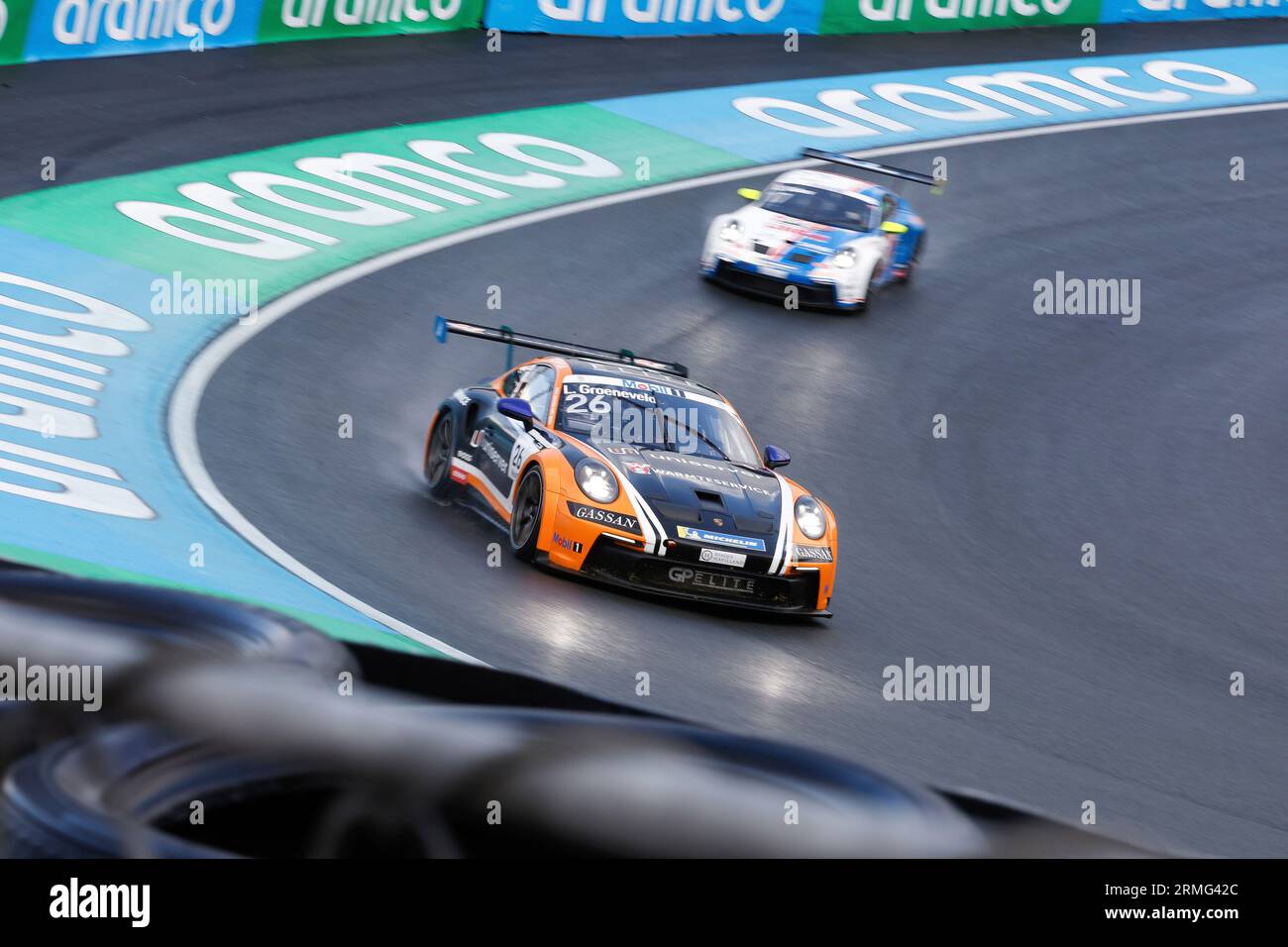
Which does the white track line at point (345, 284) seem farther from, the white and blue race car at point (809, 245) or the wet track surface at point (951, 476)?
the white and blue race car at point (809, 245)

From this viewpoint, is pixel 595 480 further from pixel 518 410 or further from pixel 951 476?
pixel 951 476

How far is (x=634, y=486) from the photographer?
9.95 metres

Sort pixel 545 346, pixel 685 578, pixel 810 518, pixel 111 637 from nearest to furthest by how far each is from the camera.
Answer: pixel 111 637 → pixel 685 578 → pixel 810 518 → pixel 545 346

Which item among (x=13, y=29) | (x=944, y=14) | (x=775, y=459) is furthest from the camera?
(x=944, y=14)

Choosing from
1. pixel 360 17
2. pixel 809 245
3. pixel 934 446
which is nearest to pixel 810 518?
pixel 934 446

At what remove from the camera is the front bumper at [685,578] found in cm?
973

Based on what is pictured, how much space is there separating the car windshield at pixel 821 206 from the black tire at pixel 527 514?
27.2ft

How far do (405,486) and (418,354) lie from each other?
130 inches

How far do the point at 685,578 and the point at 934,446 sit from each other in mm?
5002

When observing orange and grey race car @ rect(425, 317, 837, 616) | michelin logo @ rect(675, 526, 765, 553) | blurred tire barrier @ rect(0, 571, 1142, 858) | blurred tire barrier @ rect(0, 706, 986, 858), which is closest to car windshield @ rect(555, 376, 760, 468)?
orange and grey race car @ rect(425, 317, 837, 616)

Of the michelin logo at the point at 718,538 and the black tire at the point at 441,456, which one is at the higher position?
→ the black tire at the point at 441,456

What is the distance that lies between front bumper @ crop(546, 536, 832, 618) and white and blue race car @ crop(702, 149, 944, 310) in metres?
7.92

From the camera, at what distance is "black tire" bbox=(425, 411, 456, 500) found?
1149 cm

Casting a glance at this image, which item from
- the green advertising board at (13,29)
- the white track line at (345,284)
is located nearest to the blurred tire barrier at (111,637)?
the white track line at (345,284)
